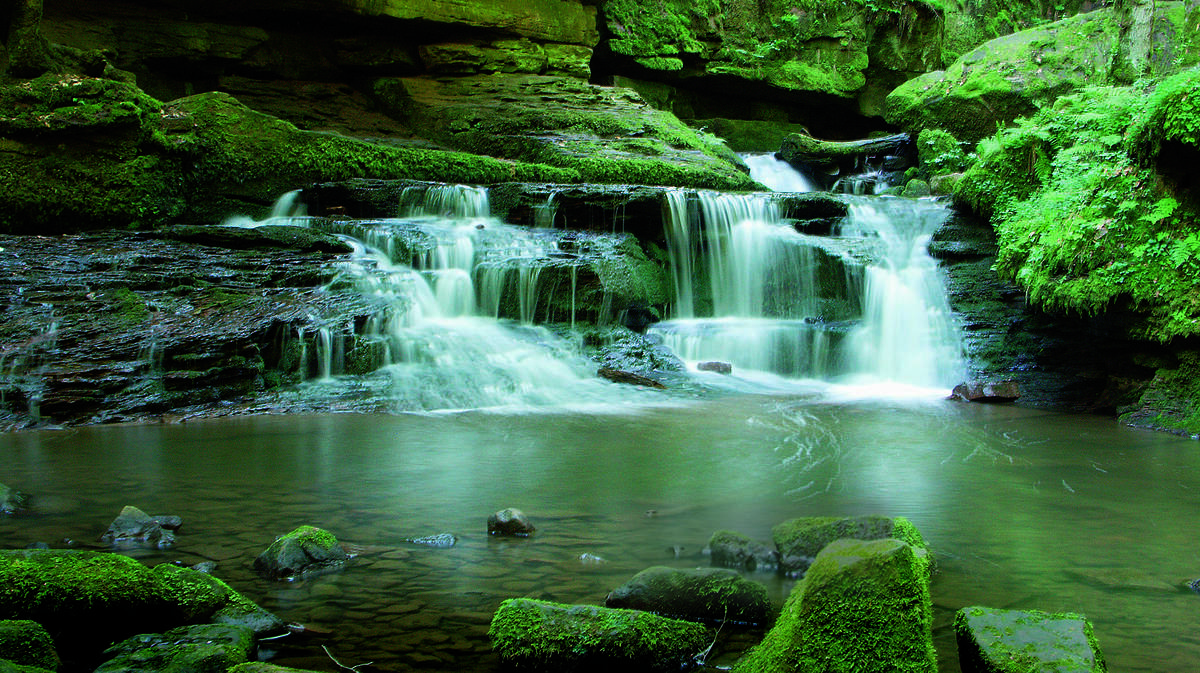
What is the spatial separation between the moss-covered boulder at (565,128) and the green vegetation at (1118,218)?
6.19 metres

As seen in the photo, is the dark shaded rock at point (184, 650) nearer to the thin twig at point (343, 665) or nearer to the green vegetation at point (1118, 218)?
the thin twig at point (343, 665)

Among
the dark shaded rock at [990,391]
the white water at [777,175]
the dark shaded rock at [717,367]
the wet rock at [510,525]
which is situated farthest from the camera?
the white water at [777,175]

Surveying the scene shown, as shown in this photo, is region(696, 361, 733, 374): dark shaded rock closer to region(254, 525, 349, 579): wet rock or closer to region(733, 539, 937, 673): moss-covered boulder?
region(254, 525, 349, 579): wet rock

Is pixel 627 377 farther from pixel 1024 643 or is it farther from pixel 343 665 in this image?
pixel 1024 643

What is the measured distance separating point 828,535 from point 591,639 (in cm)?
126

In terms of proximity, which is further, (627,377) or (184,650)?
(627,377)

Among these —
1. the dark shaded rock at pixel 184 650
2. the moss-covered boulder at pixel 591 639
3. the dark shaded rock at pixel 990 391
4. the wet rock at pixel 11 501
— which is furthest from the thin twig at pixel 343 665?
the dark shaded rock at pixel 990 391

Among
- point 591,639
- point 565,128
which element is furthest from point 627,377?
point 565,128

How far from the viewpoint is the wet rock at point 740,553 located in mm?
3115

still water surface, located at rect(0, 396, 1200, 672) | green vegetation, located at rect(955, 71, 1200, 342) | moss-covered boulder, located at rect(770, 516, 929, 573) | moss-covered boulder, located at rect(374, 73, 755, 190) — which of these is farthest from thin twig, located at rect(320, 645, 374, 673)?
moss-covered boulder, located at rect(374, 73, 755, 190)

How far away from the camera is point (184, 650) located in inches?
88.6

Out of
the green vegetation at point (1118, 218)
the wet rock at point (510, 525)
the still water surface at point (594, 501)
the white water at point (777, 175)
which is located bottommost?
the still water surface at point (594, 501)

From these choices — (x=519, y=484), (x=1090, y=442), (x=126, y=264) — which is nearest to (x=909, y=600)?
(x=519, y=484)

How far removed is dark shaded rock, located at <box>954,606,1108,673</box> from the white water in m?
16.8
